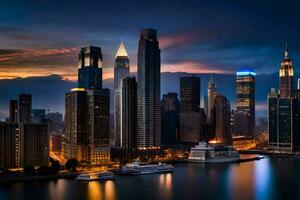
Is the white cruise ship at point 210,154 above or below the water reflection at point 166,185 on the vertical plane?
above

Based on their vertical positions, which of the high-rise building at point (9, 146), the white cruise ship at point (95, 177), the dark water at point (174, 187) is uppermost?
the high-rise building at point (9, 146)

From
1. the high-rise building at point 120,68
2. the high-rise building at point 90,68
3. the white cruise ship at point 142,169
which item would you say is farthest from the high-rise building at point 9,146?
the high-rise building at point 120,68

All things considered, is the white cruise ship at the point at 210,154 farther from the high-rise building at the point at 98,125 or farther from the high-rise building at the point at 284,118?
the high-rise building at the point at 284,118

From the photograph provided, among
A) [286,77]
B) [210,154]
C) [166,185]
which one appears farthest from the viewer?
[286,77]

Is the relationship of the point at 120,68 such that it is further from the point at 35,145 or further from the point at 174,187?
the point at 174,187

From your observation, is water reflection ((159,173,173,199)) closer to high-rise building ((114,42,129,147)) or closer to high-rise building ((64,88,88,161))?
high-rise building ((64,88,88,161))

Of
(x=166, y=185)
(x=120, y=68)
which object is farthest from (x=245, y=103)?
(x=166, y=185)
